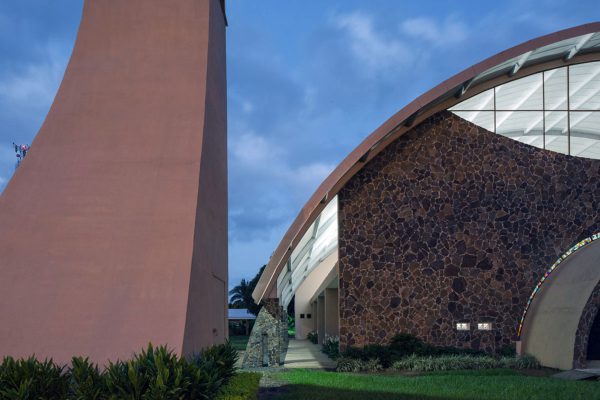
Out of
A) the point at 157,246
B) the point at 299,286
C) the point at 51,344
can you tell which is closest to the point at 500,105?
the point at 157,246

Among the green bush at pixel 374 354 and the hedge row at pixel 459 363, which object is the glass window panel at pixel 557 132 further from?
the green bush at pixel 374 354

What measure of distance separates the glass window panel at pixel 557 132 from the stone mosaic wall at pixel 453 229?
360mm

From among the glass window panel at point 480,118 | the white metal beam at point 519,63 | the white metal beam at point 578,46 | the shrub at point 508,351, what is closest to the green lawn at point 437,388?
the shrub at point 508,351

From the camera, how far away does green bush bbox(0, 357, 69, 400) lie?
343 inches

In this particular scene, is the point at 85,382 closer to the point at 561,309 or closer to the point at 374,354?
the point at 374,354

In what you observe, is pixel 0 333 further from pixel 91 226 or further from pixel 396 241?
pixel 396 241

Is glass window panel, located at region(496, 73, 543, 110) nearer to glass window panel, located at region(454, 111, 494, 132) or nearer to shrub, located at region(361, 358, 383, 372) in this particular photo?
glass window panel, located at region(454, 111, 494, 132)

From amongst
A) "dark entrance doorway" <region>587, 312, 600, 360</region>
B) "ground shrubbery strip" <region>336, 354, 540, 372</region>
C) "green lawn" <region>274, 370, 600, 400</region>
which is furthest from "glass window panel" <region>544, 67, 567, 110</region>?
"green lawn" <region>274, 370, 600, 400</region>

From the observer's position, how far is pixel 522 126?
22891 mm

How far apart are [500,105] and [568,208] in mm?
4222

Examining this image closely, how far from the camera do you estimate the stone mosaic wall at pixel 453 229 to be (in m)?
21.6

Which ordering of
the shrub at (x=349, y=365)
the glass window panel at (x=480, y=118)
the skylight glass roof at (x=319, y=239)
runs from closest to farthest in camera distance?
the shrub at (x=349, y=365) → the glass window panel at (x=480, y=118) → the skylight glass roof at (x=319, y=239)

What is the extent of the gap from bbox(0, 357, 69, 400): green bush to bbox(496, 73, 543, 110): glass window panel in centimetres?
1799

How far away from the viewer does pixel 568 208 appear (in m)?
22.5
